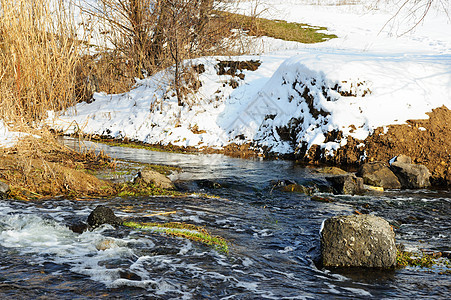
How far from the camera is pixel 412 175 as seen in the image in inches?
354

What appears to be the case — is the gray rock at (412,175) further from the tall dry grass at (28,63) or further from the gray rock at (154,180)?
the tall dry grass at (28,63)

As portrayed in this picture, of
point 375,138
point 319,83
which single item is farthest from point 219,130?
point 375,138

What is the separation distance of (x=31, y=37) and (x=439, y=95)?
1015 centimetres

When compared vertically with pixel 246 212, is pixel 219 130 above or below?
above

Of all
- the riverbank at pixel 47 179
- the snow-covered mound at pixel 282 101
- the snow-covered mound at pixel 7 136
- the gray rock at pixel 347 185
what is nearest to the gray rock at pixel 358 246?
the riverbank at pixel 47 179

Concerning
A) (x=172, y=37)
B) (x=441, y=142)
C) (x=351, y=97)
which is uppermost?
(x=172, y=37)

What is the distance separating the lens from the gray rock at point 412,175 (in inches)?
352

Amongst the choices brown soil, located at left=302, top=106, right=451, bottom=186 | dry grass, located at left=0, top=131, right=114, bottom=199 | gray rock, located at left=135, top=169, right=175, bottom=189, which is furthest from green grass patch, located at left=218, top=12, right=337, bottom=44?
dry grass, located at left=0, top=131, right=114, bottom=199

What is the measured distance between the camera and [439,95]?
11094mm

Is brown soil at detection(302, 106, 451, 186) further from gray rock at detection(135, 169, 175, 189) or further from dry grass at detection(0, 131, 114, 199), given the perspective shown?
dry grass at detection(0, 131, 114, 199)

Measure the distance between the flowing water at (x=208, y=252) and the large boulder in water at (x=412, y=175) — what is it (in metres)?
1.22

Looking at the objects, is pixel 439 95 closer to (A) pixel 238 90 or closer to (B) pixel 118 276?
(A) pixel 238 90

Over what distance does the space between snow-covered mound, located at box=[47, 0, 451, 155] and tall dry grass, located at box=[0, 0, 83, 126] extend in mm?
641

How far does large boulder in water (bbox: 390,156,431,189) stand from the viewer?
894cm
